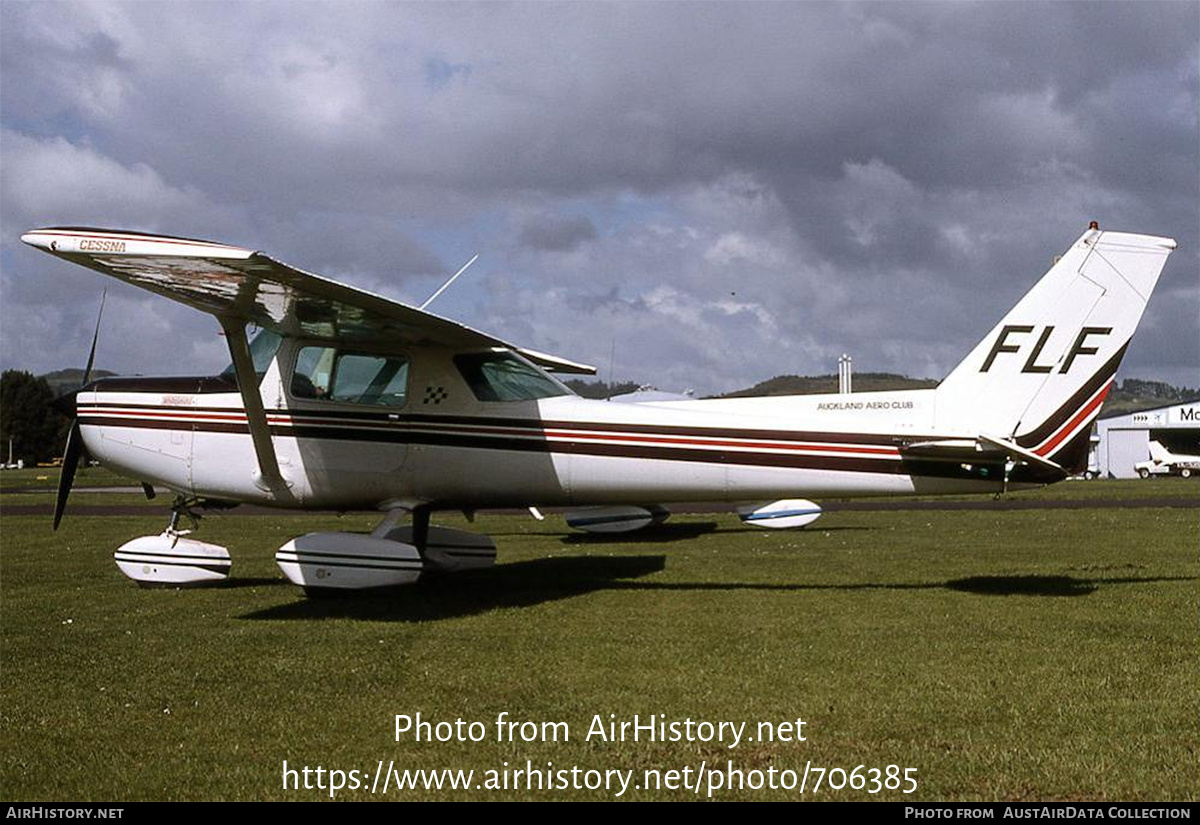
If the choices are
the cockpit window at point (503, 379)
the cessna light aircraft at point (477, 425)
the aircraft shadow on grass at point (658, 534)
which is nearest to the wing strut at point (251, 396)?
the cessna light aircraft at point (477, 425)

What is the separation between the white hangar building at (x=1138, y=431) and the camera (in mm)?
73062

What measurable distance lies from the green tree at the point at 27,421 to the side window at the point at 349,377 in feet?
278

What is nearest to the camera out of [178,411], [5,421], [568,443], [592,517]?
[568,443]

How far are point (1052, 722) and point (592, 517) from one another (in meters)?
11.2

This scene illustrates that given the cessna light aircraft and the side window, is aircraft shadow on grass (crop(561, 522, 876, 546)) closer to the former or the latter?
the cessna light aircraft

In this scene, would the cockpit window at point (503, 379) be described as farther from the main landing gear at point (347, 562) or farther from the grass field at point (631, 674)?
the grass field at point (631, 674)

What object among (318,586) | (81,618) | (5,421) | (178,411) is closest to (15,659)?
(81,618)

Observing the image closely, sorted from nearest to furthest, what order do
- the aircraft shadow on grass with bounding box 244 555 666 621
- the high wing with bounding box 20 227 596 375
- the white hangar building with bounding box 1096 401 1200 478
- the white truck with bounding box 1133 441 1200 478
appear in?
the high wing with bounding box 20 227 596 375
the aircraft shadow on grass with bounding box 244 555 666 621
the white truck with bounding box 1133 441 1200 478
the white hangar building with bounding box 1096 401 1200 478

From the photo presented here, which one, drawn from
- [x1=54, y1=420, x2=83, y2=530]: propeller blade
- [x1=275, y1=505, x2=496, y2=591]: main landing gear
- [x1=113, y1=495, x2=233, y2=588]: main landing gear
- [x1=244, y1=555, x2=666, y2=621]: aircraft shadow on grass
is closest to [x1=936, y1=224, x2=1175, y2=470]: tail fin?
[x1=244, y1=555, x2=666, y2=621]: aircraft shadow on grass

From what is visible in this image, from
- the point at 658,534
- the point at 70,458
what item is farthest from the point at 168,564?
the point at 658,534

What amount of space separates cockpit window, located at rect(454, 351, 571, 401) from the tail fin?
3.39 m

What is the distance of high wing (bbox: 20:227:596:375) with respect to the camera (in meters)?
6.88
